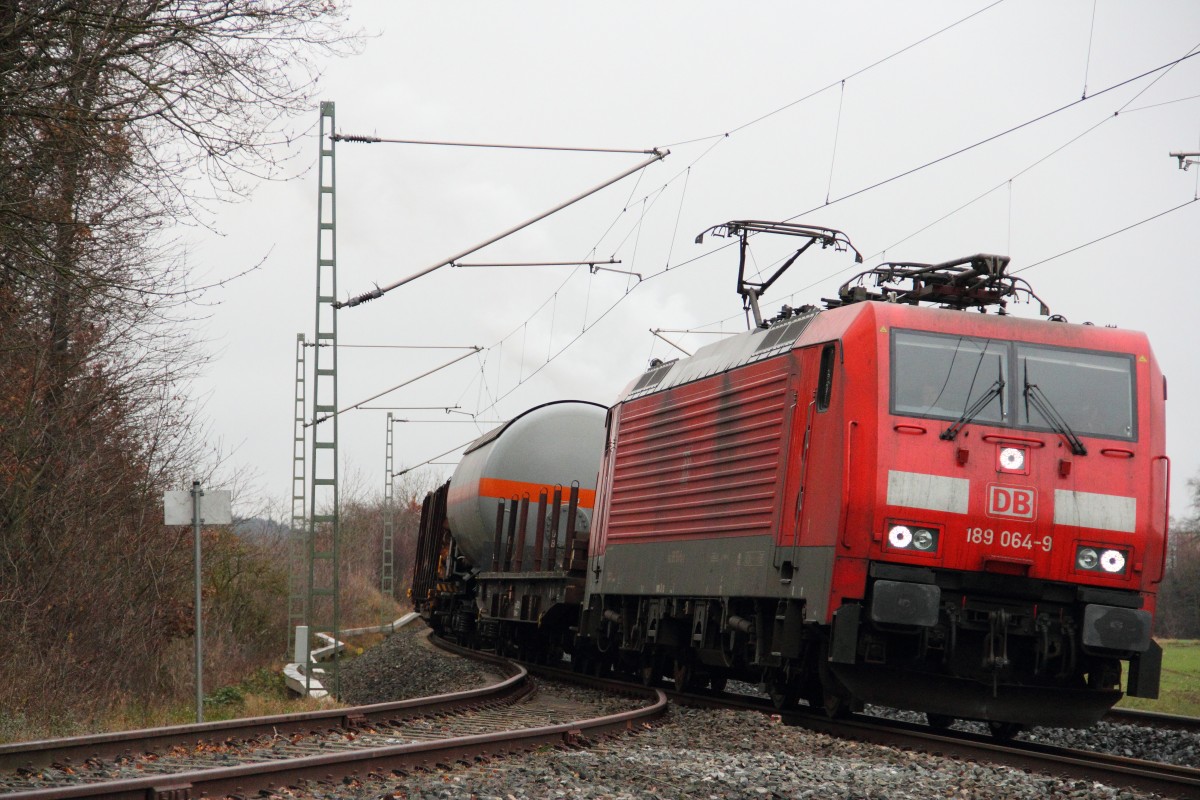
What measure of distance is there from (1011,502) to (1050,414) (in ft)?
2.73

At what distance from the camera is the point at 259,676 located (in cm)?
A: 2692

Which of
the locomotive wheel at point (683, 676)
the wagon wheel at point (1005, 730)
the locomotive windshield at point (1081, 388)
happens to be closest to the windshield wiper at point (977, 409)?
the locomotive windshield at point (1081, 388)

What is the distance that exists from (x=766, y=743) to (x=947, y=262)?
4456 mm

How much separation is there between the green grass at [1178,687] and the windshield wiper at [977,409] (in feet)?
9.63

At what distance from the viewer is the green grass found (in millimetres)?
18234

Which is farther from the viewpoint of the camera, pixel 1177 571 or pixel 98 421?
pixel 1177 571

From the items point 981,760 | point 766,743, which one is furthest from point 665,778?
point 981,760

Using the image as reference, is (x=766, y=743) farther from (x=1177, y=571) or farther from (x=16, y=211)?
(x=1177, y=571)

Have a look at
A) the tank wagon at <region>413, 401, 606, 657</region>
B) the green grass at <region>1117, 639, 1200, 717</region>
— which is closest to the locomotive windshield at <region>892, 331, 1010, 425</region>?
the green grass at <region>1117, 639, 1200, 717</region>

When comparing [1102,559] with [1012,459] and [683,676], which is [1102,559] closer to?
[1012,459]

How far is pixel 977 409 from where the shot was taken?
10.3 m

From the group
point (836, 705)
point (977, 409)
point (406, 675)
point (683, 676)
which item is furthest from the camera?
point (406, 675)

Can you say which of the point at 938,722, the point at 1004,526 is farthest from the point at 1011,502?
the point at 938,722

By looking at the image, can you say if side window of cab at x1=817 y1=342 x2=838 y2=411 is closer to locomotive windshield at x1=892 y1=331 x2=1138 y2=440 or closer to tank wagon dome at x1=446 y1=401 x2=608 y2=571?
locomotive windshield at x1=892 y1=331 x2=1138 y2=440
